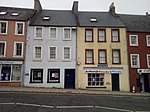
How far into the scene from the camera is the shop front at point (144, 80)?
29766 mm

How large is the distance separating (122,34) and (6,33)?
635 inches

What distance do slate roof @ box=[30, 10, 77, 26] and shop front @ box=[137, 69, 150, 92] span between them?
11.6m

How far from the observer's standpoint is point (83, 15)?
34.1m

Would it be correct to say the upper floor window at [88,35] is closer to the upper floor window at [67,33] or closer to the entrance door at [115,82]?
the upper floor window at [67,33]

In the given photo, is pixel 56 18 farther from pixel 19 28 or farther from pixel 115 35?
pixel 115 35

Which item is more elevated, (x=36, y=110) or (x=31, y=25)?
(x=31, y=25)

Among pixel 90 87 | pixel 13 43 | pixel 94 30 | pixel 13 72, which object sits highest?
pixel 94 30

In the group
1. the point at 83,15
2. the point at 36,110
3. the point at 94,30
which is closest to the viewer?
the point at 36,110

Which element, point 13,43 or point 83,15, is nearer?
point 13,43

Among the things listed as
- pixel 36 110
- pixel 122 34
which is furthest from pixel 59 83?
pixel 36 110

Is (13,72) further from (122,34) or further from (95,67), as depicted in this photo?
(122,34)

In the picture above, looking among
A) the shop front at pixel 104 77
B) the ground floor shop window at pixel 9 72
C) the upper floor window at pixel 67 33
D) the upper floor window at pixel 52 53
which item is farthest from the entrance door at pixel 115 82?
the ground floor shop window at pixel 9 72

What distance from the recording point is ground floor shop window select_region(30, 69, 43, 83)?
1112 inches

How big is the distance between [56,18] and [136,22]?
1247 centimetres
